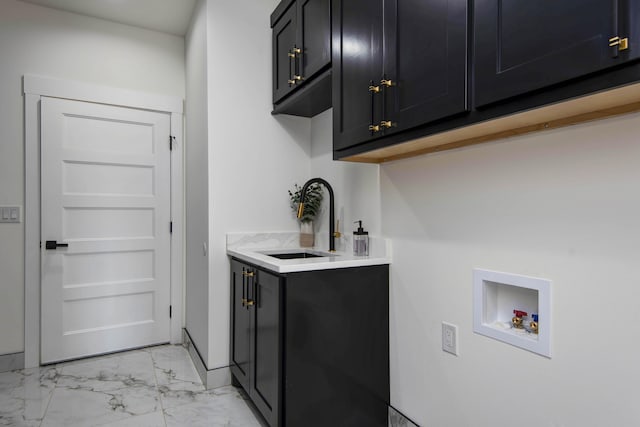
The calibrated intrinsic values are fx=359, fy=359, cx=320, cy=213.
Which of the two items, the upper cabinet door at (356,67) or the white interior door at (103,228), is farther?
the white interior door at (103,228)

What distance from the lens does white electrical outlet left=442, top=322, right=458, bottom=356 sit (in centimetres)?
150

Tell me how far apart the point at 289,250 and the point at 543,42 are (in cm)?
180

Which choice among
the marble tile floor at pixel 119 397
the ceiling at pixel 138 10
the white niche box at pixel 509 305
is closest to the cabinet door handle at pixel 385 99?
the white niche box at pixel 509 305

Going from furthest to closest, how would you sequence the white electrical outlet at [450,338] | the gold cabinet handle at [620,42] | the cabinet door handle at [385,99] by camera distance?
the white electrical outlet at [450,338], the cabinet door handle at [385,99], the gold cabinet handle at [620,42]

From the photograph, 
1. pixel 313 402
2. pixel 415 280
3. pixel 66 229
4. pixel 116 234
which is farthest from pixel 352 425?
pixel 66 229

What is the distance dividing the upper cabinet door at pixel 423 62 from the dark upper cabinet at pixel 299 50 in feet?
1.83

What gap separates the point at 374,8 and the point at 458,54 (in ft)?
1.82

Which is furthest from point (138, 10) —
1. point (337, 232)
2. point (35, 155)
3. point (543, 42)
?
point (543, 42)

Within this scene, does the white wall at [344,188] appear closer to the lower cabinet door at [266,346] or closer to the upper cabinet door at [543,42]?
the lower cabinet door at [266,346]

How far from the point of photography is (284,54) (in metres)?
2.37

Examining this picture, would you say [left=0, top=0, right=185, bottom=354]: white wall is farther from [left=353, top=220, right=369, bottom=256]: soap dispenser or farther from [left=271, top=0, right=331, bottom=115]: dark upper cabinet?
[left=353, top=220, right=369, bottom=256]: soap dispenser

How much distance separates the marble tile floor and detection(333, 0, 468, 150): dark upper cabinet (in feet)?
5.46

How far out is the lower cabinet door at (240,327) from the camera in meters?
2.02

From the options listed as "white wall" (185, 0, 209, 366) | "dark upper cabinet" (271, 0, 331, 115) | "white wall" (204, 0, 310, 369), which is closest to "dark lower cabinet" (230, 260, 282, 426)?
"white wall" (204, 0, 310, 369)
